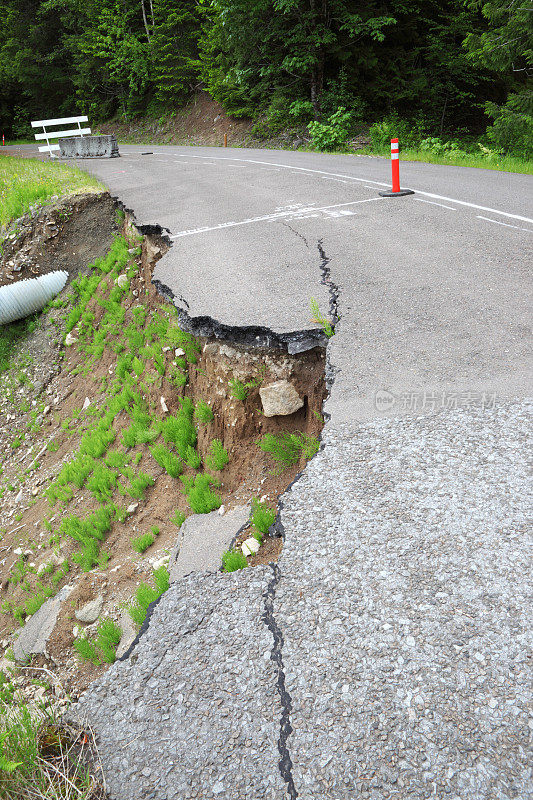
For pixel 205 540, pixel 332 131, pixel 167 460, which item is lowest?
pixel 167 460

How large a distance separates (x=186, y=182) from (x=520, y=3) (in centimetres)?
897

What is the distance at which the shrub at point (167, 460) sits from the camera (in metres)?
5.49

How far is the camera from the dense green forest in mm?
14453

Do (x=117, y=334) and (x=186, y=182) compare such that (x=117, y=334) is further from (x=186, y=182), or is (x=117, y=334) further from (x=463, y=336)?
(x=186, y=182)

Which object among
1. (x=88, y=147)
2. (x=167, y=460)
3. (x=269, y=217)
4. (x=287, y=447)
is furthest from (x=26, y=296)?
(x=88, y=147)

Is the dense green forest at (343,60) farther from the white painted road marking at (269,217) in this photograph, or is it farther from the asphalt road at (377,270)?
the white painted road marking at (269,217)

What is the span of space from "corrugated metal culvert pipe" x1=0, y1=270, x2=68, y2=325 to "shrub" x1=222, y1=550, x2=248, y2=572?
28.7 feet

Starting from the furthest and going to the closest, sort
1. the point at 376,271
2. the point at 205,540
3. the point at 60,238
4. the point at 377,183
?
the point at 377,183 → the point at 60,238 → the point at 376,271 → the point at 205,540

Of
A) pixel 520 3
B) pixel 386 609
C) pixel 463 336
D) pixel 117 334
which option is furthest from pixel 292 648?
pixel 520 3

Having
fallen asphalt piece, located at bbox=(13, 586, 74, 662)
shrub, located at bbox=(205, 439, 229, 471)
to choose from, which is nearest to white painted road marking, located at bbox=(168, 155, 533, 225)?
shrub, located at bbox=(205, 439, 229, 471)

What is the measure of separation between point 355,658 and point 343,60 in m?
23.3

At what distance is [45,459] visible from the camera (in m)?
7.75

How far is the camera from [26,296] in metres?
10.3

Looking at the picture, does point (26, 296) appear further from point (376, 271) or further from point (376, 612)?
point (376, 612)
